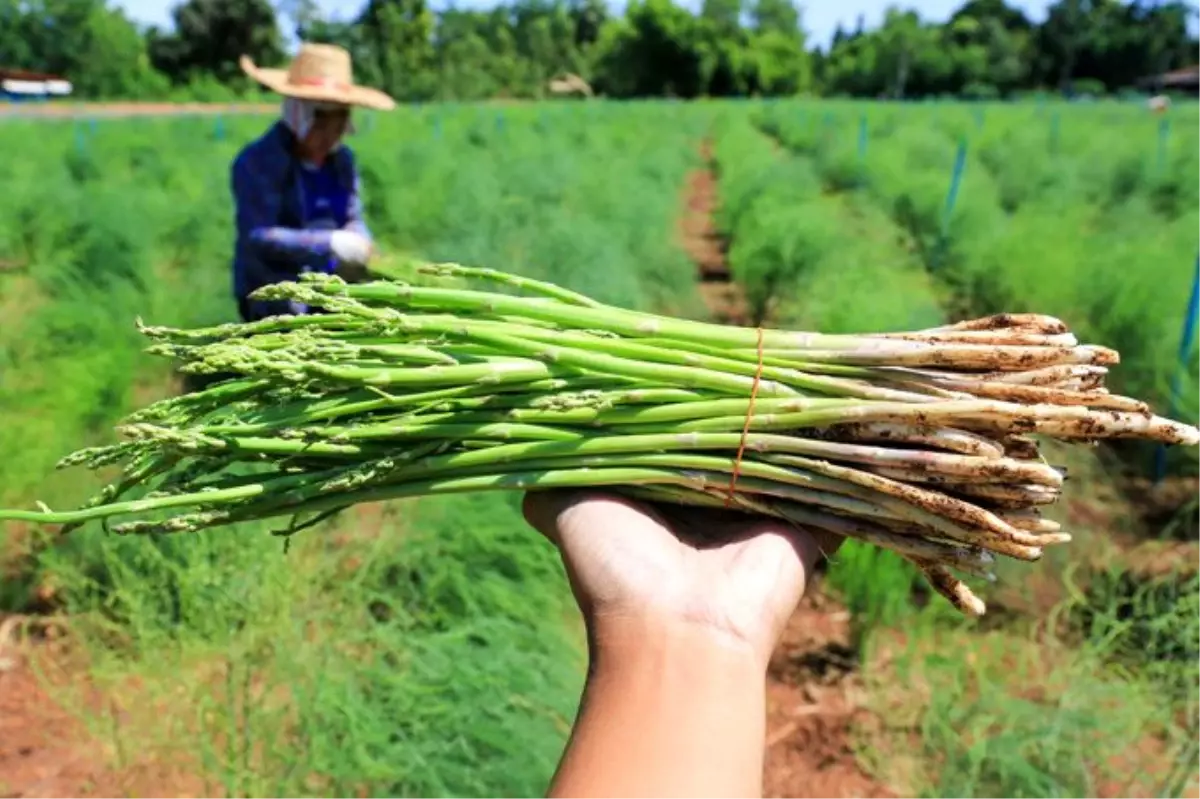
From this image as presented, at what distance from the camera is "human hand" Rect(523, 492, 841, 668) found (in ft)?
4.39

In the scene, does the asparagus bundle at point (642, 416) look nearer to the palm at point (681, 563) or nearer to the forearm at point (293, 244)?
the palm at point (681, 563)

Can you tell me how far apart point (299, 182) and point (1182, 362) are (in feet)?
12.3

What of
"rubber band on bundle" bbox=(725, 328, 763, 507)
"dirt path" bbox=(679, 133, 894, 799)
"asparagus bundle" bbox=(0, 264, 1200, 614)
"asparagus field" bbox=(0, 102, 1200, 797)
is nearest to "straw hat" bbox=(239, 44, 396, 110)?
"asparagus field" bbox=(0, 102, 1200, 797)

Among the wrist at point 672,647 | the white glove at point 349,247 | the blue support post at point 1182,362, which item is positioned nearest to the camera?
the wrist at point 672,647

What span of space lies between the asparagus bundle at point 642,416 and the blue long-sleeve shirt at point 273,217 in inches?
66.7

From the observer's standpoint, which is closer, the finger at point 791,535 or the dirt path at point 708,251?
the finger at point 791,535

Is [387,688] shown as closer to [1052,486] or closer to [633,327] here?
[633,327]

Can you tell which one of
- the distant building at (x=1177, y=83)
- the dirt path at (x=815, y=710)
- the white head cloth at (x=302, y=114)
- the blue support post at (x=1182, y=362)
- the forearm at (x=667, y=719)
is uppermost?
the distant building at (x=1177, y=83)

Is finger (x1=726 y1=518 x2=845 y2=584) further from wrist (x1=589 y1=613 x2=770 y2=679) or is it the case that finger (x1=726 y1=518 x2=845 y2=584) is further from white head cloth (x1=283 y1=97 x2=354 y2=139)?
white head cloth (x1=283 y1=97 x2=354 y2=139)

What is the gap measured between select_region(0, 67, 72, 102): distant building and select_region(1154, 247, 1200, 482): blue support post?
44649mm

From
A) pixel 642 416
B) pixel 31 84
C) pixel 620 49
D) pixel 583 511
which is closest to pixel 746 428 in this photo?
pixel 642 416

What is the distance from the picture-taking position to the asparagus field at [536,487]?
1.45m

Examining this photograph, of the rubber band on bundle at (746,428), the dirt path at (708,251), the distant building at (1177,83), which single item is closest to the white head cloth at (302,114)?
the rubber band on bundle at (746,428)

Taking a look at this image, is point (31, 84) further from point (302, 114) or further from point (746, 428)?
point (746, 428)
